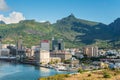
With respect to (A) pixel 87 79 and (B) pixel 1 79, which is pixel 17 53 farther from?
(A) pixel 87 79

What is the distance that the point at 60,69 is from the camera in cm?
10569

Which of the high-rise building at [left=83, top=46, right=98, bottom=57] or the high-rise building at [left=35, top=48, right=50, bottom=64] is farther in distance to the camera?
the high-rise building at [left=83, top=46, right=98, bottom=57]

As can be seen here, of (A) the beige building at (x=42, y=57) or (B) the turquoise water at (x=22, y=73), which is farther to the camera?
(A) the beige building at (x=42, y=57)

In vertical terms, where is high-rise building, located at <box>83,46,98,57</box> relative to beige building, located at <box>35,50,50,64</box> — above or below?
above

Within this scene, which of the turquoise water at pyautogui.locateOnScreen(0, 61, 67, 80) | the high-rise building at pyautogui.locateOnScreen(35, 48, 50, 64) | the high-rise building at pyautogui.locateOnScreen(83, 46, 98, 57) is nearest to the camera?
the turquoise water at pyautogui.locateOnScreen(0, 61, 67, 80)

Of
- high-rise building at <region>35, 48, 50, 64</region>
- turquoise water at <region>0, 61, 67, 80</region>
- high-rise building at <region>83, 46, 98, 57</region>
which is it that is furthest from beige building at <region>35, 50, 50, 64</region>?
turquoise water at <region>0, 61, 67, 80</region>

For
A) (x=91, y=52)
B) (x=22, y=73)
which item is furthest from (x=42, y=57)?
(x=22, y=73)

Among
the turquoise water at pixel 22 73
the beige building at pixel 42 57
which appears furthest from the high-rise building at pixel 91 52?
the turquoise water at pixel 22 73

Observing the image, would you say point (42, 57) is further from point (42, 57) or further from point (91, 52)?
point (91, 52)

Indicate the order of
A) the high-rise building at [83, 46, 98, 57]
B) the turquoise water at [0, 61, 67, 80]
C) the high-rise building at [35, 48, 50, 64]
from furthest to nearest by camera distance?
the high-rise building at [83, 46, 98, 57] < the high-rise building at [35, 48, 50, 64] < the turquoise water at [0, 61, 67, 80]

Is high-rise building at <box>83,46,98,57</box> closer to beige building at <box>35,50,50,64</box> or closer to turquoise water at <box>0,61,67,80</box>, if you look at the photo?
beige building at <box>35,50,50,64</box>

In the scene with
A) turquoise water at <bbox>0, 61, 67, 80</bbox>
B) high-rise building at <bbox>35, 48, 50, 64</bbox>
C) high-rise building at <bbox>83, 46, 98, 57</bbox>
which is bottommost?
turquoise water at <bbox>0, 61, 67, 80</bbox>

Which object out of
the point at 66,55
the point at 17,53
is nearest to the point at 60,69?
the point at 66,55

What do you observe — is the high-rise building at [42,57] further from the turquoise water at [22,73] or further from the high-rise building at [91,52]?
the turquoise water at [22,73]
